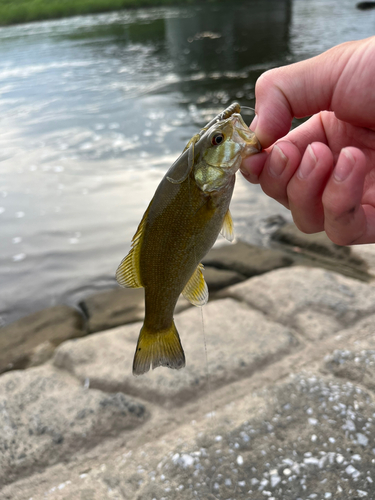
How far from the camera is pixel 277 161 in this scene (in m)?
2.14

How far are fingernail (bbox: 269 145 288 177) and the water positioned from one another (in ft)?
12.1

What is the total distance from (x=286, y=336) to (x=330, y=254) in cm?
188

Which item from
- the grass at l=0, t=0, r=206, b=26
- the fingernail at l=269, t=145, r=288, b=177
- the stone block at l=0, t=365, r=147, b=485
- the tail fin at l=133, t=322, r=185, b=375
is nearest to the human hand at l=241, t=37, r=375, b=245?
the fingernail at l=269, t=145, r=288, b=177

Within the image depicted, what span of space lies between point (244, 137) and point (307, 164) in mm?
333

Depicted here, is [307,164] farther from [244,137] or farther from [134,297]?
[134,297]

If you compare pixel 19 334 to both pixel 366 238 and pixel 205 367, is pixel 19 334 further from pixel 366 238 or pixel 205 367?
pixel 366 238

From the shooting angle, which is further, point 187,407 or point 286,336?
point 286,336

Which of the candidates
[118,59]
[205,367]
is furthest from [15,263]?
[118,59]

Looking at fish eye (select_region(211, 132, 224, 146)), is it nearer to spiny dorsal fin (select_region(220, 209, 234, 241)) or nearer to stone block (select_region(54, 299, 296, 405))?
spiny dorsal fin (select_region(220, 209, 234, 241))

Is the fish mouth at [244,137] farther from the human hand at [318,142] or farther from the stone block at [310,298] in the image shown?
the stone block at [310,298]

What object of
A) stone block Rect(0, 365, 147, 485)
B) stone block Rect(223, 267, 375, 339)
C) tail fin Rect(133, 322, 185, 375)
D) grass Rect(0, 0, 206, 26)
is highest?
grass Rect(0, 0, 206, 26)

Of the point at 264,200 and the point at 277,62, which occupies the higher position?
the point at 277,62

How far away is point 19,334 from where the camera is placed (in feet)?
15.1

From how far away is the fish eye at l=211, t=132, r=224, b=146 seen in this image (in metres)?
1.86
